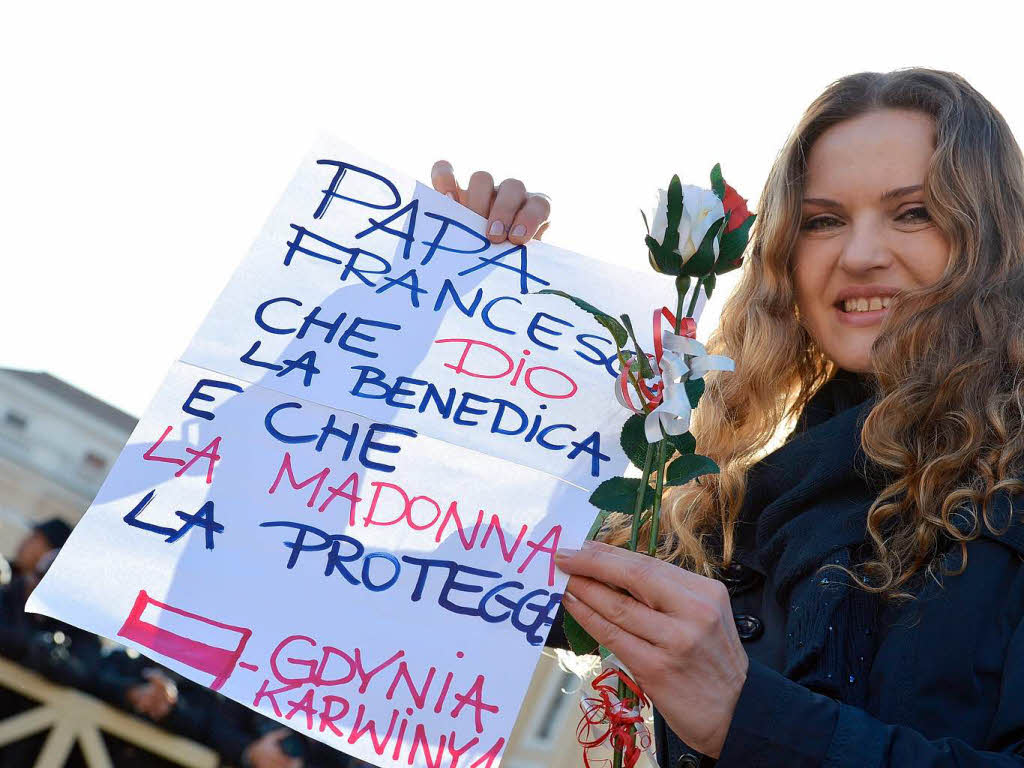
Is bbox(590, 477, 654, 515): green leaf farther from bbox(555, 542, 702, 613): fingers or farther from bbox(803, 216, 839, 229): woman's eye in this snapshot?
bbox(803, 216, 839, 229): woman's eye

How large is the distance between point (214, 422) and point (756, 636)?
2.47 feet

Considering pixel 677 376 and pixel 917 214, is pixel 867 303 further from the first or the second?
pixel 677 376

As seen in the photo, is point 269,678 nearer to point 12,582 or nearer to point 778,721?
point 778,721

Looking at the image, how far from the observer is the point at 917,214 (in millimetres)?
1675

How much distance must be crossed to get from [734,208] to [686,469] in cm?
29

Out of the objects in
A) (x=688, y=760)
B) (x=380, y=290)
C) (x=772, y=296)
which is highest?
(x=772, y=296)

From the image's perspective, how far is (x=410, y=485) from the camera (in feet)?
4.53

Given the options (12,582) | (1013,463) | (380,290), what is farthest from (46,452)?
(1013,463)

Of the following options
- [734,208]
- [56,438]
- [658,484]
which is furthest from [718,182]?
[56,438]

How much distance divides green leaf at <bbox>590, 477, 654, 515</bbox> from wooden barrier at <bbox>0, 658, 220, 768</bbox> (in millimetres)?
3548

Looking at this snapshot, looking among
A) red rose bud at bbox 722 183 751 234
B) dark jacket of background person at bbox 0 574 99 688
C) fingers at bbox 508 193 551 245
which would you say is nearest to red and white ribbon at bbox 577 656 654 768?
red rose bud at bbox 722 183 751 234

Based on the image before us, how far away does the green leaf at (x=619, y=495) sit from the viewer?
1186 millimetres

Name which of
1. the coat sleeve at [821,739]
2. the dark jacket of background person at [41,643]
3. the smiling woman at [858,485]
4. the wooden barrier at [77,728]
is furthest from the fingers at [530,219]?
the wooden barrier at [77,728]

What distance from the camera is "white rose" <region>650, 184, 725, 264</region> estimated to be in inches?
46.1
